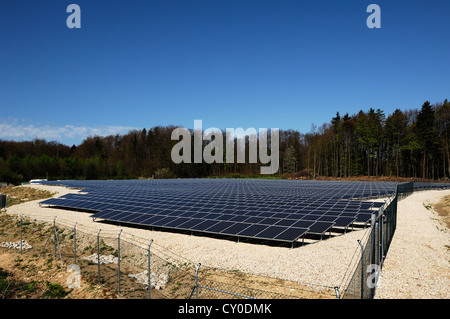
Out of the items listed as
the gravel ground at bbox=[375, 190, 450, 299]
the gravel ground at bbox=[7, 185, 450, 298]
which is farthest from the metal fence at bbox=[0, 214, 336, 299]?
the gravel ground at bbox=[375, 190, 450, 299]

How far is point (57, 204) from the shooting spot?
87.8 feet

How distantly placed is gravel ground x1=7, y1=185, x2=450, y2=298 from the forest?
59.7 m

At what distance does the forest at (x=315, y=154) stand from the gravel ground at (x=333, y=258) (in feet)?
196

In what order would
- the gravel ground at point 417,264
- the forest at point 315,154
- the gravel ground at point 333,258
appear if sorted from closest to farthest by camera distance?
the gravel ground at point 417,264, the gravel ground at point 333,258, the forest at point 315,154

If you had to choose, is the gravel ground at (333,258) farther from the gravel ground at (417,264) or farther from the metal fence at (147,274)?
the metal fence at (147,274)

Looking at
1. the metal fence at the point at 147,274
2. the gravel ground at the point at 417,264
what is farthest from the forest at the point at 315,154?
the metal fence at the point at 147,274

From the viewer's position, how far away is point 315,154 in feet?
270

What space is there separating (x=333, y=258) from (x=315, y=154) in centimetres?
7377

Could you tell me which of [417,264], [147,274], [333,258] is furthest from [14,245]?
[417,264]

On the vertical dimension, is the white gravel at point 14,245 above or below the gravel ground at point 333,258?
below

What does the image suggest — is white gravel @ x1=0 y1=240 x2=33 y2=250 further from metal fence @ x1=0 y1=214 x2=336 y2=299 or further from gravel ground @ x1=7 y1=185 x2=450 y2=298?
gravel ground @ x1=7 y1=185 x2=450 y2=298

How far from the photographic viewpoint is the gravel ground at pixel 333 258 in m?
9.21

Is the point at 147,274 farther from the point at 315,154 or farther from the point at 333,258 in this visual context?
the point at 315,154

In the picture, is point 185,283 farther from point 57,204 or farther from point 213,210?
point 57,204
